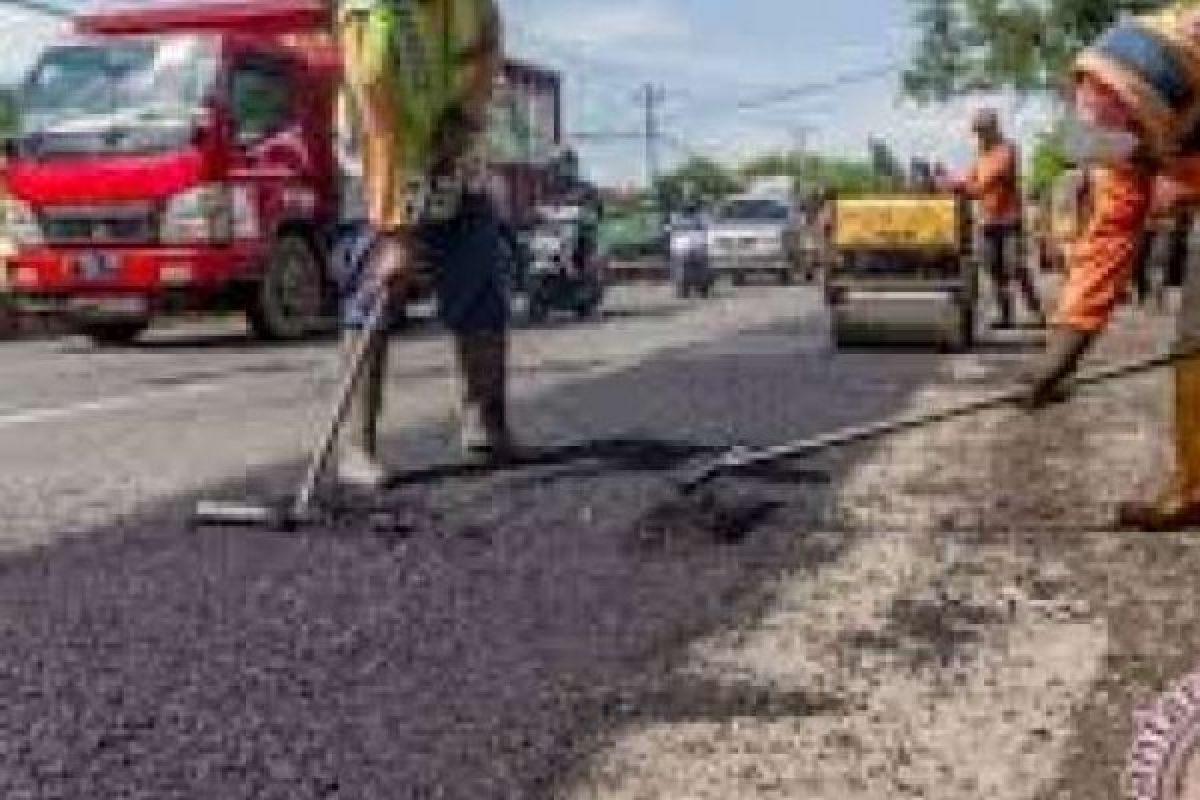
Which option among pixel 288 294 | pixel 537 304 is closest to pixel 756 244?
pixel 537 304

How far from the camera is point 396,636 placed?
5965 millimetres

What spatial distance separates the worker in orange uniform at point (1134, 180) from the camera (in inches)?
281

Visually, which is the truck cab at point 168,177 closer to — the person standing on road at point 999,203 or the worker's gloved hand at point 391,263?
the person standing on road at point 999,203

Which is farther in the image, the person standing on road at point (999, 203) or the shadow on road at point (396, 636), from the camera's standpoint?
the person standing on road at point (999, 203)

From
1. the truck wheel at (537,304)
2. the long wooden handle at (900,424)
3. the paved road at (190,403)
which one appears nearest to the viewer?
the long wooden handle at (900,424)

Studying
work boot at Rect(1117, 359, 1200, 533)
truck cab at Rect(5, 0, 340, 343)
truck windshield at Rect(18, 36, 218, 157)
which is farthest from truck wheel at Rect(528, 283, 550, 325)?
work boot at Rect(1117, 359, 1200, 533)

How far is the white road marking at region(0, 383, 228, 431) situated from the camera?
1211cm

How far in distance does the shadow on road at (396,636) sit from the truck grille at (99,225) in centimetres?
1156

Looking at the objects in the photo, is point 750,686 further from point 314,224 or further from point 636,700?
point 314,224

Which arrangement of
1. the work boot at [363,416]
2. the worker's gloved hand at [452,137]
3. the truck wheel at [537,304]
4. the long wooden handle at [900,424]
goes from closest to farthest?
the long wooden handle at [900,424] → the work boot at [363,416] → the worker's gloved hand at [452,137] → the truck wheel at [537,304]

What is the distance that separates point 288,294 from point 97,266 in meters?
1.48

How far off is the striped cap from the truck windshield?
13.1 metres

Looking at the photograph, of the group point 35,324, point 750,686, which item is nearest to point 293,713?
point 750,686

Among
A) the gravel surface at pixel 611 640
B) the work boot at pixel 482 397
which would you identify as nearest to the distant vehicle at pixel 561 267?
the work boot at pixel 482 397
